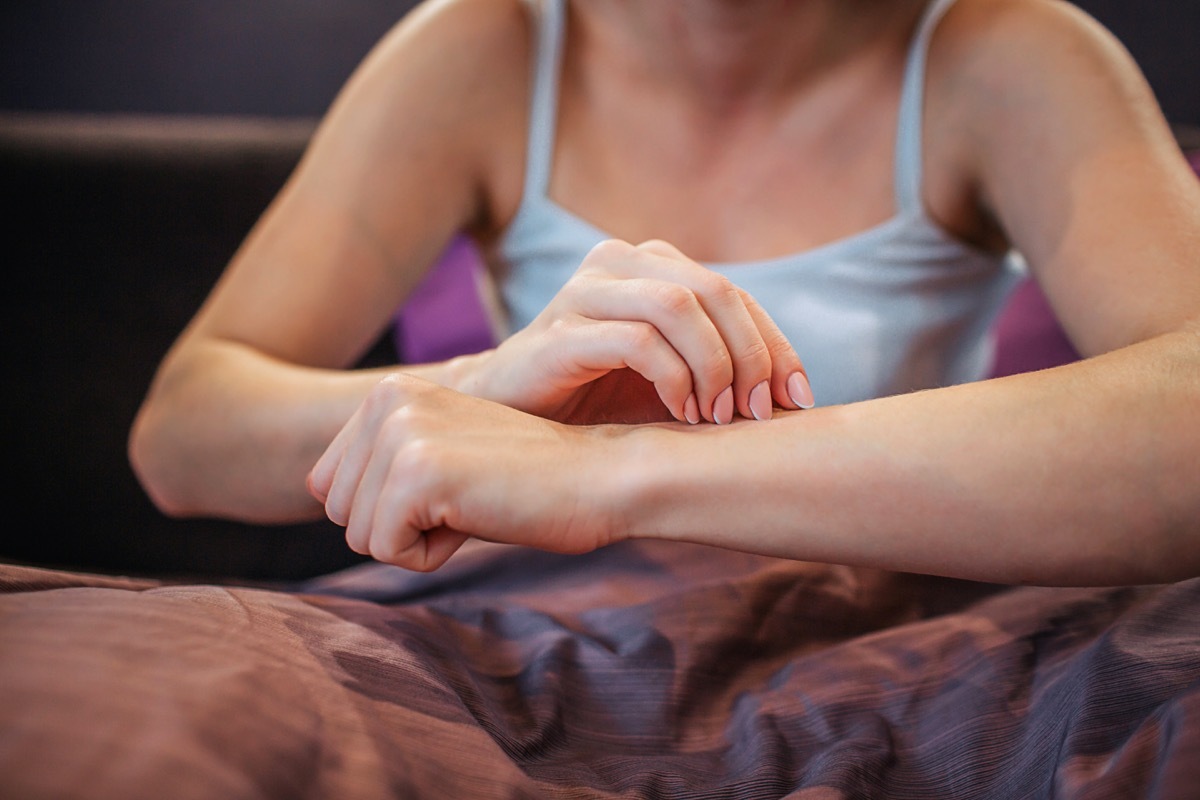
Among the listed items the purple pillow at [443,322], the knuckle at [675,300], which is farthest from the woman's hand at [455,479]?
the purple pillow at [443,322]

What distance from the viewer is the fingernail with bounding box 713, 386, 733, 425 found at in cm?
61

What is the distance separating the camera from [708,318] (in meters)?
0.59

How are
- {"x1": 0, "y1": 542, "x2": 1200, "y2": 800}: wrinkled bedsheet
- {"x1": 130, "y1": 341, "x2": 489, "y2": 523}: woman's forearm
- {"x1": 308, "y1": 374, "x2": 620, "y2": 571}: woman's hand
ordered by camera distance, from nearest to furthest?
{"x1": 0, "y1": 542, "x2": 1200, "y2": 800}: wrinkled bedsheet < {"x1": 308, "y1": 374, "x2": 620, "y2": 571}: woman's hand < {"x1": 130, "y1": 341, "x2": 489, "y2": 523}: woman's forearm

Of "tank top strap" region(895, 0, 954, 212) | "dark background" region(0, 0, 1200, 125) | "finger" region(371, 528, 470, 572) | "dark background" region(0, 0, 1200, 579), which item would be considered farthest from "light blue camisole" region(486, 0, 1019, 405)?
"dark background" region(0, 0, 1200, 125)

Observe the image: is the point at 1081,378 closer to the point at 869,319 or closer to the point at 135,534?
the point at 869,319

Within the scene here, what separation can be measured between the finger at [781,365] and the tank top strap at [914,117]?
0.42 metres

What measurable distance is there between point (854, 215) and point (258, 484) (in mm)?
647

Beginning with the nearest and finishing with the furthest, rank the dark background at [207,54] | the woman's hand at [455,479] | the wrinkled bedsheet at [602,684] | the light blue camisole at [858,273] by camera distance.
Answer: the wrinkled bedsheet at [602,684] → the woman's hand at [455,479] → the light blue camisole at [858,273] → the dark background at [207,54]

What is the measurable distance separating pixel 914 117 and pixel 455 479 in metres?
0.66

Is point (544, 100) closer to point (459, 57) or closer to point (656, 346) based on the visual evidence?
point (459, 57)

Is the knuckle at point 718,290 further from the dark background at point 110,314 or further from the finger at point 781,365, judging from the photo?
the dark background at point 110,314

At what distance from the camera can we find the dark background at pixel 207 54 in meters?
1.67

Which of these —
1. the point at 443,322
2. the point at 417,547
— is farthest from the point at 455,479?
the point at 443,322

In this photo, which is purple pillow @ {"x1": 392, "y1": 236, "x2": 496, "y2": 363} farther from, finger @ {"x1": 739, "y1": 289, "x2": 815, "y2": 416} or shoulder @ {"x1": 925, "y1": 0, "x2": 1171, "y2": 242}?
finger @ {"x1": 739, "y1": 289, "x2": 815, "y2": 416}
